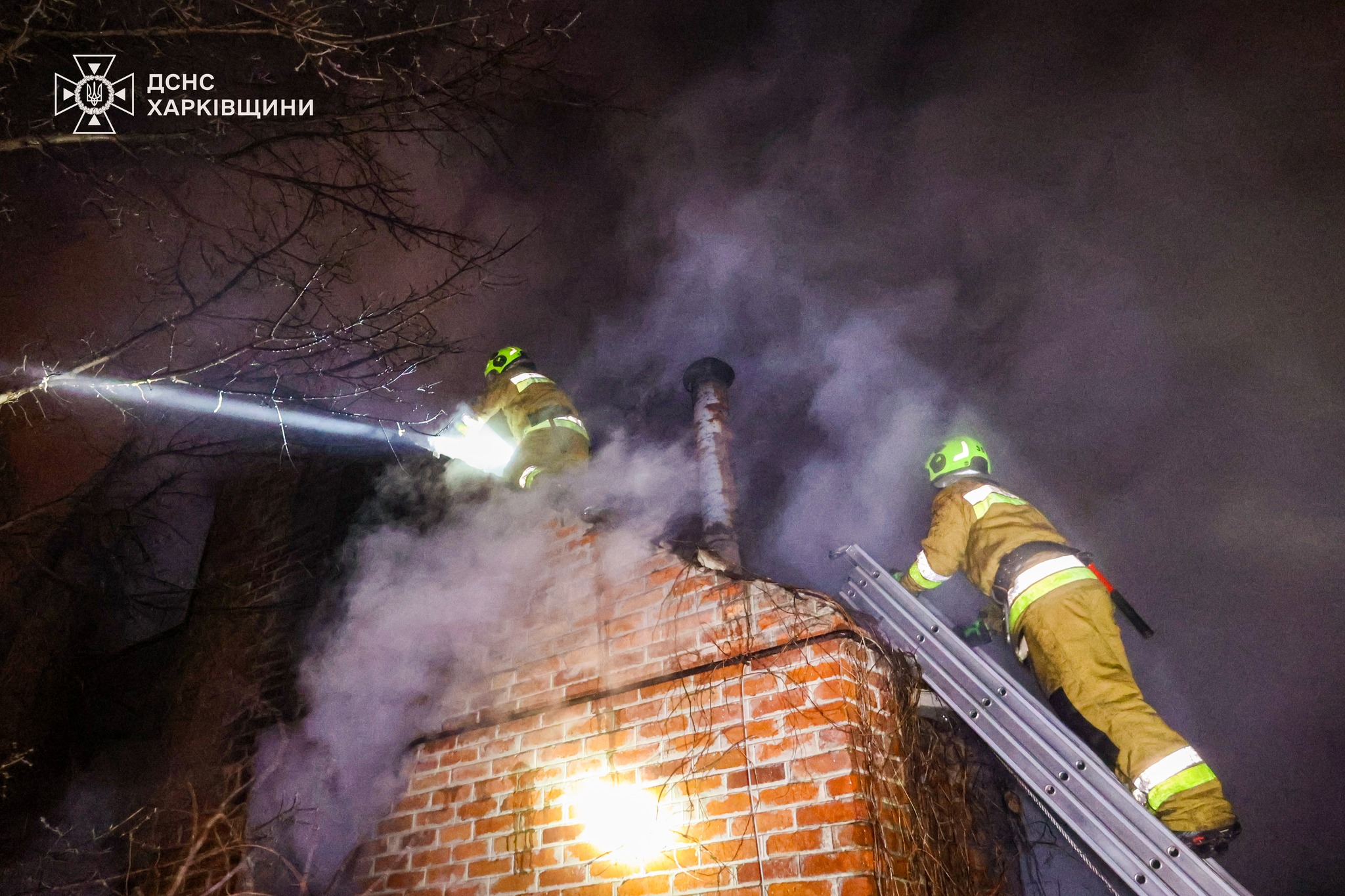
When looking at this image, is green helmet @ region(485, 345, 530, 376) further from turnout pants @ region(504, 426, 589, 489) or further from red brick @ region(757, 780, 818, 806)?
red brick @ region(757, 780, 818, 806)

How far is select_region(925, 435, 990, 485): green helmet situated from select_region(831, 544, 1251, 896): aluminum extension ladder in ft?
3.54

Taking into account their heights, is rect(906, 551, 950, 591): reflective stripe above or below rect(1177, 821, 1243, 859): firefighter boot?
above

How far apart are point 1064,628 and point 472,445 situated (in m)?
3.79

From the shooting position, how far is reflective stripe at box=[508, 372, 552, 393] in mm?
4695

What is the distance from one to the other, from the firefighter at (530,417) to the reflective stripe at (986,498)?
93.3 inches

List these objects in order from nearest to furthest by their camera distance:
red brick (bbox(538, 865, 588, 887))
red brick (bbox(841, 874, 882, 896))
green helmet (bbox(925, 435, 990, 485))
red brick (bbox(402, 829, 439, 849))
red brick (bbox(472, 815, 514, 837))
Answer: red brick (bbox(841, 874, 882, 896)) < red brick (bbox(538, 865, 588, 887)) < red brick (bbox(472, 815, 514, 837)) < red brick (bbox(402, 829, 439, 849)) < green helmet (bbox(925, 435, 990, 485))

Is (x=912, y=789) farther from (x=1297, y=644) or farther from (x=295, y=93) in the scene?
(x=295, y=93)

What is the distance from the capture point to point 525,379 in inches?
187

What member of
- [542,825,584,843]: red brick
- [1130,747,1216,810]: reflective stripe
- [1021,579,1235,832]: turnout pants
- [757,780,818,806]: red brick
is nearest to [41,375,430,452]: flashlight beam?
[542,825,584,843]: red brick

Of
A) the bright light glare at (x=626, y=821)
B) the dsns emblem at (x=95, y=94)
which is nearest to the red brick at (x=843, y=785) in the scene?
the bright light glare at (x=626, y=821)

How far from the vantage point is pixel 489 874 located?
2.88 meters

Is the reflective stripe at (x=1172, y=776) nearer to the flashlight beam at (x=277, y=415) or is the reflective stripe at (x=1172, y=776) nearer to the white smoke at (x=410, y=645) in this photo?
the white smoke at (x=410, y=645)

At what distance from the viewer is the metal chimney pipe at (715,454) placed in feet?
11.6

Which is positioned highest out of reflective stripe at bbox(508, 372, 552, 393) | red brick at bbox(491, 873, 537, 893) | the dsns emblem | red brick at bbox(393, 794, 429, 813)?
the dsns emblem
